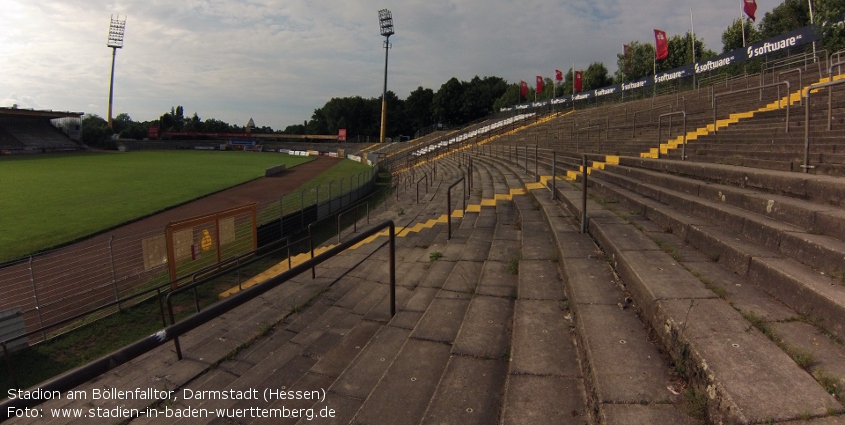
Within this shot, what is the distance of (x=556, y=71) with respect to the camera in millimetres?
54594

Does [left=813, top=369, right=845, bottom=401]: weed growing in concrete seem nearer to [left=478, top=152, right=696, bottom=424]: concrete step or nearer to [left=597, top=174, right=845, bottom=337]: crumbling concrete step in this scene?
[left=597, top=174, right=845, bottom=337]: crumbling concrete step

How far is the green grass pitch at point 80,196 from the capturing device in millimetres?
15125

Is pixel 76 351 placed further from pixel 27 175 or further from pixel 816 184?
pixel 27 175

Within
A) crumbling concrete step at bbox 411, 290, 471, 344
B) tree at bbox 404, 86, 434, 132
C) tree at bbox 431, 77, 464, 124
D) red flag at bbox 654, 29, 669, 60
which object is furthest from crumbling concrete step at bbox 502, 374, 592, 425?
tree at bbox 404, 86, 434, 132

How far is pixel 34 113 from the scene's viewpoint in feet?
194

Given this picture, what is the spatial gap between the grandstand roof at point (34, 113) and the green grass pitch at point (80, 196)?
75.5 feet

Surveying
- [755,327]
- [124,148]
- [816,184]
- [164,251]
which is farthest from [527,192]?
[124,148]

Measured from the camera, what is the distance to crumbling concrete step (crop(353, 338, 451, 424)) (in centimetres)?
257

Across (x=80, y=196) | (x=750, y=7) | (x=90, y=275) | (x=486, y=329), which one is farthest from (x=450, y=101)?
(x=486, y=329)

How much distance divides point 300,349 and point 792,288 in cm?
430

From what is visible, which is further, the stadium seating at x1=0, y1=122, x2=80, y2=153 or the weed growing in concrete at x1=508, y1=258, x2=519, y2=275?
the stadium seating at x1=0, y1=122, x2=80, y2=153

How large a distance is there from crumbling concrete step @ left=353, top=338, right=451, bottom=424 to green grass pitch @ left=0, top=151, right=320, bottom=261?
48.2 feet

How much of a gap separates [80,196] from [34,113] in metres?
52.1

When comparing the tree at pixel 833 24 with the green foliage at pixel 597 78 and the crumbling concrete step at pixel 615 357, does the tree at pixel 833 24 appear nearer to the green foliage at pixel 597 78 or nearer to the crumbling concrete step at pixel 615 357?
the crumbling concrete step at pixel 615 357
